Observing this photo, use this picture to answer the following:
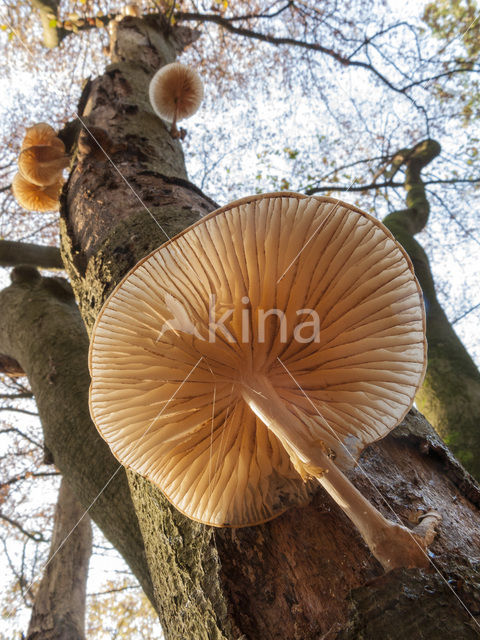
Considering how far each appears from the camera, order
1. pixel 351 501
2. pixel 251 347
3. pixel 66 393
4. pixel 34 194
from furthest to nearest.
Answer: pixel 34 194, pixel 66 393, pixel 251 347, pixel 351 501

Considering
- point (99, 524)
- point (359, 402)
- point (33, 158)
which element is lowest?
point (359, 402)

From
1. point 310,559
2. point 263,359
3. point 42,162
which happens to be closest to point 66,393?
point 263,359

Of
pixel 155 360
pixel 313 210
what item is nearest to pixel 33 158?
pixel 155 360

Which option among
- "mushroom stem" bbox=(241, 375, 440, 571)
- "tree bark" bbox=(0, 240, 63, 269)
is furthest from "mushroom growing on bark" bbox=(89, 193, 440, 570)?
"tree bark" bbox=(0, 240, 63, 269)

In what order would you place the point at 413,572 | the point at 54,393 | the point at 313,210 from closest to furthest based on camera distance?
the point at 413,572
the point at 313,210
the point at 54,393

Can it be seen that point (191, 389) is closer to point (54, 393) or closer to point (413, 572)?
point (413, 572)

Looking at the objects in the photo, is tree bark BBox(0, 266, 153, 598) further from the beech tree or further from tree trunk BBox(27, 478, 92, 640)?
tree trunk BBox(27, 478, 92, 640)

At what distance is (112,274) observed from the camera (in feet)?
4.95

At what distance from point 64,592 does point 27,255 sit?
2.94m

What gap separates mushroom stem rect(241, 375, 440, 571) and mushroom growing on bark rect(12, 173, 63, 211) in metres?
2.78

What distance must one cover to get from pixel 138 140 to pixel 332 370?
6.32 ft

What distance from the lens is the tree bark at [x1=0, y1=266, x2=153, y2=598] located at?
1.75 meters

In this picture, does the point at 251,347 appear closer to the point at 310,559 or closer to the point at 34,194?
the point at 310,559

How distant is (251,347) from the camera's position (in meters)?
1.12
